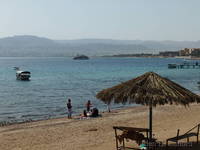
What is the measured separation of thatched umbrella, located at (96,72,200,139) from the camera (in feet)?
29.9

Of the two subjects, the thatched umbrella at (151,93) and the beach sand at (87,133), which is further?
the beach sand at (87,133)

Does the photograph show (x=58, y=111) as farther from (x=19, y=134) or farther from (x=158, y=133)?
(x=158, y=133)

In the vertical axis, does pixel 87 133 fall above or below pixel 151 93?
below

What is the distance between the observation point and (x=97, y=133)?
45.9ft

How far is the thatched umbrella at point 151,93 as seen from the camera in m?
9.10

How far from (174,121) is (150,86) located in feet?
26.2

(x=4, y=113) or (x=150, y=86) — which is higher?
(x=150, y=86)

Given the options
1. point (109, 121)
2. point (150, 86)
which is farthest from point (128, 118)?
point (150, 86)

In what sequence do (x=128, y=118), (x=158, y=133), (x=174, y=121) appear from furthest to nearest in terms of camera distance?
(x=128, y=118) → (x=174, y=121) → (x=158, y=133)

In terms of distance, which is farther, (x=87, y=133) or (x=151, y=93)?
(x=87, y=133)

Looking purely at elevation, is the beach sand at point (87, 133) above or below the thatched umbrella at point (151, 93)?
below

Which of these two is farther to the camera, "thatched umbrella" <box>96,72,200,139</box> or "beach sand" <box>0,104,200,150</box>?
"beach sand" <box>0,104,200,150</box>

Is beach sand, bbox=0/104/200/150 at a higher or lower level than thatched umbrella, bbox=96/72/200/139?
lower

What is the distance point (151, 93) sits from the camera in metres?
9.20
